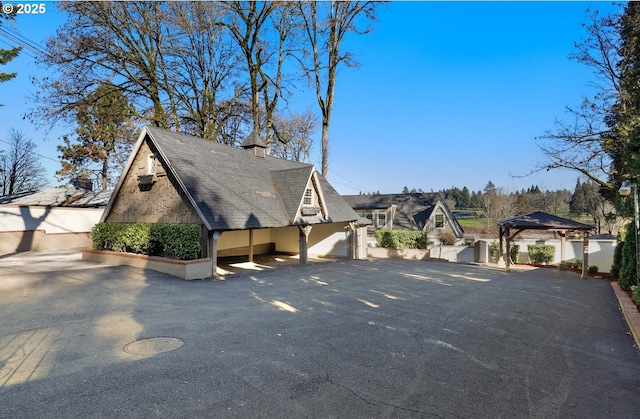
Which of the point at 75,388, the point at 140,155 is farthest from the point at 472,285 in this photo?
the point at 140,155

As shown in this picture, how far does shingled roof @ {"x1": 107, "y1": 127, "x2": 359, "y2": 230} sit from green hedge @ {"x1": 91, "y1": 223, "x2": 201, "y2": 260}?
885 millimetres

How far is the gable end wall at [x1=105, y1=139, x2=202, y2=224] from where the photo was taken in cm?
1404

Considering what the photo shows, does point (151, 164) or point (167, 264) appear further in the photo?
point (151, 164)

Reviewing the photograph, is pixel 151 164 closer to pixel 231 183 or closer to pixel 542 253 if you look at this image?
pixel 231 183

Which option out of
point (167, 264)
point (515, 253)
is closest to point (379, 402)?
point (167, 264)

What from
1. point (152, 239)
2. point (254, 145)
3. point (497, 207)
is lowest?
point (152, 239)

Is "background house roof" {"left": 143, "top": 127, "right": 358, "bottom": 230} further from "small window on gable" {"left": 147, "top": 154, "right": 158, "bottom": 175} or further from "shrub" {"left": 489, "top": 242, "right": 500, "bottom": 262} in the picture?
"shrub" {"left": 489, "top": 242, "right": 500, "bottom": 262}

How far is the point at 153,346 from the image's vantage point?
5590 millimetres

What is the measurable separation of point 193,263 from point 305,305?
538cm

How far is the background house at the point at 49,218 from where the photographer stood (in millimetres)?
19391

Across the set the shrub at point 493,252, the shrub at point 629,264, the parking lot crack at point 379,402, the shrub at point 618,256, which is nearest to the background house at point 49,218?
the parking lot crack at point 379,402

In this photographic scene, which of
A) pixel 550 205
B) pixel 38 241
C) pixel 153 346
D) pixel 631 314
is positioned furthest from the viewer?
pixel 550 205

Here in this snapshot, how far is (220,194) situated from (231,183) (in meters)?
1.53

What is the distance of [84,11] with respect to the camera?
19.3m
